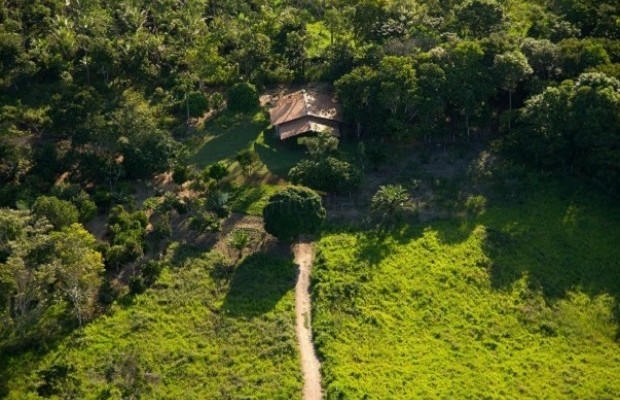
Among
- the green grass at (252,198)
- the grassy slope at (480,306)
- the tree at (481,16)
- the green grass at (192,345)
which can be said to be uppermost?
the tree at (481,16)

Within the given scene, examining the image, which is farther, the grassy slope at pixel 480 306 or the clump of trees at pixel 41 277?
the grassy slope at pixel 480 306

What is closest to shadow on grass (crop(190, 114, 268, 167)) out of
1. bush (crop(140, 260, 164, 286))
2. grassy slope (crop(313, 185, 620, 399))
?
bush (crop(140, 260, 164, 286))

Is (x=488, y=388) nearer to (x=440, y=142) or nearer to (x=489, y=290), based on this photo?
(x=489, y=290)

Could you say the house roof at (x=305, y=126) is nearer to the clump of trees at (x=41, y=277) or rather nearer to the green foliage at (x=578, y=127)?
the green foliage at (x=578, y=127)

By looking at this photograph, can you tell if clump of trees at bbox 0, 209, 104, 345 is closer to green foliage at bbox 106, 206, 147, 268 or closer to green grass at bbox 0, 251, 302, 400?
green grass at bbox 0, 251, 302, 400

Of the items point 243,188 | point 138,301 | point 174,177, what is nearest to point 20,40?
point 174,177

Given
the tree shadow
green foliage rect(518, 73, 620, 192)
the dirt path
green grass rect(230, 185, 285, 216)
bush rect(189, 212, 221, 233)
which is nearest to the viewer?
the dirt path

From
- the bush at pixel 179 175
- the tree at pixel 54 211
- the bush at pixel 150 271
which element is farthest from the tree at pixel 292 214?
the tree at pixel 54 211
